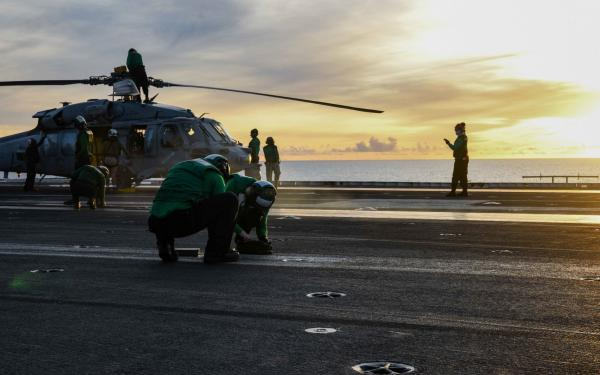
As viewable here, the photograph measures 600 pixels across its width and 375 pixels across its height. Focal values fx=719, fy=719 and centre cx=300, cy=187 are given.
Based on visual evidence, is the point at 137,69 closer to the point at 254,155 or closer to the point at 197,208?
the point at 254,155

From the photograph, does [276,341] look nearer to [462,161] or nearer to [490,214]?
[490,214]

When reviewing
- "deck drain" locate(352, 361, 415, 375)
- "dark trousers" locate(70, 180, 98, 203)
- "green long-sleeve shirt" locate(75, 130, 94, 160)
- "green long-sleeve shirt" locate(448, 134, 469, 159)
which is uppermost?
"green long-sleeve shirt" locate(448, 134, 469, 159)

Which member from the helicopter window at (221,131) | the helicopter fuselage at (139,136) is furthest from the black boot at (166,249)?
the helicopter window at (221,131)

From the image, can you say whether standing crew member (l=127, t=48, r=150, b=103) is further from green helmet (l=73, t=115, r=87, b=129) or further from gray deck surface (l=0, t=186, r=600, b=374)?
gray deck surface (l=0, t=186, r=600, b=374)

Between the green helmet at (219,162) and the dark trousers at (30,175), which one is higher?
the green helmet at (219,162)

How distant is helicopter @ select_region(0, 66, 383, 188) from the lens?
28.3 meters

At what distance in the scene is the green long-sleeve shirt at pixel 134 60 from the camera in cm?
2853

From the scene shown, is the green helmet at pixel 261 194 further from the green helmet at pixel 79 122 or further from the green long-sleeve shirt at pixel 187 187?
the green helmet at pixel 79 122

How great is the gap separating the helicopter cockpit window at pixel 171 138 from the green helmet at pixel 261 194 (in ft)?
62.8

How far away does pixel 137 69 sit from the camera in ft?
94.2

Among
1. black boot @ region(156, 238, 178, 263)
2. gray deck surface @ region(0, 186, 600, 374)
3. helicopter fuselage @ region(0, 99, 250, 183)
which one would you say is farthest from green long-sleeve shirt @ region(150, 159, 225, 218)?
helicopter fuselage @ region(0, 99, 250, 183)

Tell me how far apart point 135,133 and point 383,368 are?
86.2 ft

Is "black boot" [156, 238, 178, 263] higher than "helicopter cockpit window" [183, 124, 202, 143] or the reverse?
the reverse

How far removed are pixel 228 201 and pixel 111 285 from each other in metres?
1.98
